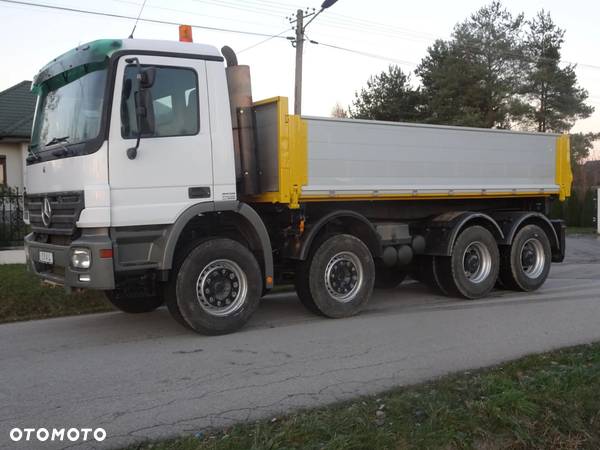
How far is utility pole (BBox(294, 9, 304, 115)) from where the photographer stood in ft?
65.6

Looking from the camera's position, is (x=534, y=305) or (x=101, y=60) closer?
(x=101, y=60)

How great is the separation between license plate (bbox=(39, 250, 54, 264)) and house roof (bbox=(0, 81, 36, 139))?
51.0ft

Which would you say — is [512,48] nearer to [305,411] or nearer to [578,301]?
[578,301]

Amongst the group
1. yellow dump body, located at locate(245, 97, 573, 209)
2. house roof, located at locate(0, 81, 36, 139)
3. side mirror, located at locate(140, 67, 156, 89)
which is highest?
house roof, located at locate(0, 81, 36, 139)

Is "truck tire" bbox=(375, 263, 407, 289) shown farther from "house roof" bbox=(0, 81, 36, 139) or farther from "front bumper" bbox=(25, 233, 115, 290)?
"house roof" bbox=(0, 81, 36, 139)

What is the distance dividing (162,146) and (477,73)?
100 feet

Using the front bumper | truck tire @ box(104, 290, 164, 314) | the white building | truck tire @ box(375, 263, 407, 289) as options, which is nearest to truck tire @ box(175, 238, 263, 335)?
the front bumper

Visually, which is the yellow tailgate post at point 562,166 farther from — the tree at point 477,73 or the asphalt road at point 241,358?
the tree at point 477,73

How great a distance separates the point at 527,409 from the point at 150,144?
433cm

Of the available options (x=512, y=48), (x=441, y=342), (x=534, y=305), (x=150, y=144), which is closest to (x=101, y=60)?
(x=150, y=144)

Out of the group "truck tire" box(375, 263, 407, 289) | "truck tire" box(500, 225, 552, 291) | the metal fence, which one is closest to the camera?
"truck tire" box(500, 225, 552, 291)

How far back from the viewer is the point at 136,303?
8.23 metres

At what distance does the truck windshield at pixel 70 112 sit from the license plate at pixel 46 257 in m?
1.18

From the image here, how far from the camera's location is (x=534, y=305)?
884 centimetres
